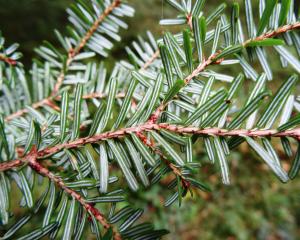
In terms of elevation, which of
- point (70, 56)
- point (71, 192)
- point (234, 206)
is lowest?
point (234, 206)

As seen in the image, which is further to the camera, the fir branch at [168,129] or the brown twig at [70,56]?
the brown twig at [70,56]

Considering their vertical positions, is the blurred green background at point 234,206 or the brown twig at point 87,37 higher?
the brown twig at point 87,37

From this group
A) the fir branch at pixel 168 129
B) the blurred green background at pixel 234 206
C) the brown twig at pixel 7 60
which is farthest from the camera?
the blurred green background at pixel 234 206

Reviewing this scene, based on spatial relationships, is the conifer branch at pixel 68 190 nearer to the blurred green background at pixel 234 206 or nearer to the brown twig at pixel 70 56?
the brown twig at pixel 70 56

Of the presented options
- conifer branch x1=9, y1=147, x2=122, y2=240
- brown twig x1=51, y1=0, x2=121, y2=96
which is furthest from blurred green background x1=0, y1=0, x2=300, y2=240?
conifer branch x1=9, y1=147, x2=122, y2=240

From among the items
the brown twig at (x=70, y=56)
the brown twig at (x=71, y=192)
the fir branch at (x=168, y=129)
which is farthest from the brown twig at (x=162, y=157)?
the brown twig at (x=70, y=56)

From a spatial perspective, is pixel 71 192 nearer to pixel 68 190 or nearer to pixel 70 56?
pixel 68 190

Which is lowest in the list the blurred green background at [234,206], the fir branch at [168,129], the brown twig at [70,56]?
the blurred green background at [234,206]

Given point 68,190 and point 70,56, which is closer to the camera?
point 68,190

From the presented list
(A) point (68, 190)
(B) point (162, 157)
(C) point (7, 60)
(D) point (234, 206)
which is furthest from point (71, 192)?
(D) point (234, 206)

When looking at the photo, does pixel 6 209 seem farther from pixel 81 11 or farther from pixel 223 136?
pixel 81 11

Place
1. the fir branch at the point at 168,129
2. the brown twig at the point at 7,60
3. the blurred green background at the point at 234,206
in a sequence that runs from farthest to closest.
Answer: the blurred green background at the point at 234,206
the brown twig at the point at 7,60
the fir branch at the point at 168,129

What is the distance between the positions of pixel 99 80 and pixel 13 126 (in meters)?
0.19

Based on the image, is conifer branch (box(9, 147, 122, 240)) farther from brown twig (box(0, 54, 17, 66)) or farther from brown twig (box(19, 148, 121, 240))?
brown twig (box(0, 54, 17, 66))
